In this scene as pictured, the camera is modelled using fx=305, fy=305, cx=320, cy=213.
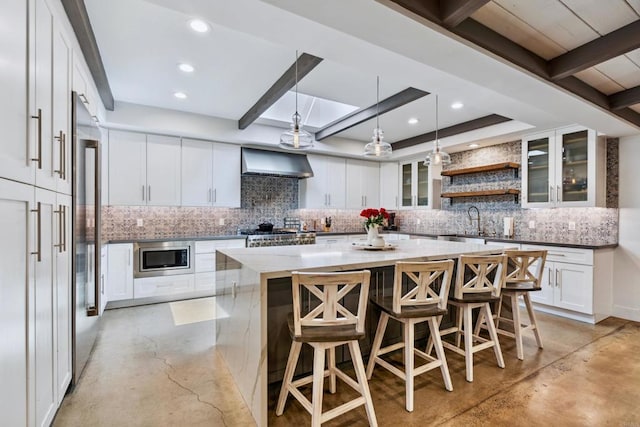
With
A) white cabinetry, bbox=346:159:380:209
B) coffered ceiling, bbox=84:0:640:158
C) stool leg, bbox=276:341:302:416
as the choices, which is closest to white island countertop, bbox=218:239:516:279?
stool leg, bbox=276:341:302:416

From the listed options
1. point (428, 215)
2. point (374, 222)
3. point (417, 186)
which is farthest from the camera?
point (428, 215)

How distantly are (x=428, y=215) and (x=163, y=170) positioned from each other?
15.8 feet

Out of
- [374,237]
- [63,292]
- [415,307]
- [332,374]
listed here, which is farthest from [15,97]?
[374,237]

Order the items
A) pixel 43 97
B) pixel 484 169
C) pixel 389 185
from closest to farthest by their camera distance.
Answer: pixel 43 97 → pixel 484 169 → pixel 389 185

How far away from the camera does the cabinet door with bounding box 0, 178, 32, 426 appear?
3.87 ft

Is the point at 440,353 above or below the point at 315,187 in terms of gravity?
below

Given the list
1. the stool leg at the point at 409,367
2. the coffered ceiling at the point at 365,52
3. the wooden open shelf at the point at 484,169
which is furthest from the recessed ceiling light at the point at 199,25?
the wooden open shelf at the point at 484,169

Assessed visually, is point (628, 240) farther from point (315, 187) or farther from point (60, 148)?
point (60, 148)

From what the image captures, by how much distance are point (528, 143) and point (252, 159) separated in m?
4.06

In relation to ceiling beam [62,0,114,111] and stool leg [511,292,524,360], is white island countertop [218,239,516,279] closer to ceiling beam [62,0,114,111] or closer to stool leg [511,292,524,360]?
stool leg [511,292,524,360]

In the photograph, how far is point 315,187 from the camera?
5.69 meters

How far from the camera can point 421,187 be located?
5832 millimetres

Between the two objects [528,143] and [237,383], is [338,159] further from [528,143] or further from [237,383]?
[237,383]

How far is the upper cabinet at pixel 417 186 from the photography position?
5609 mm
